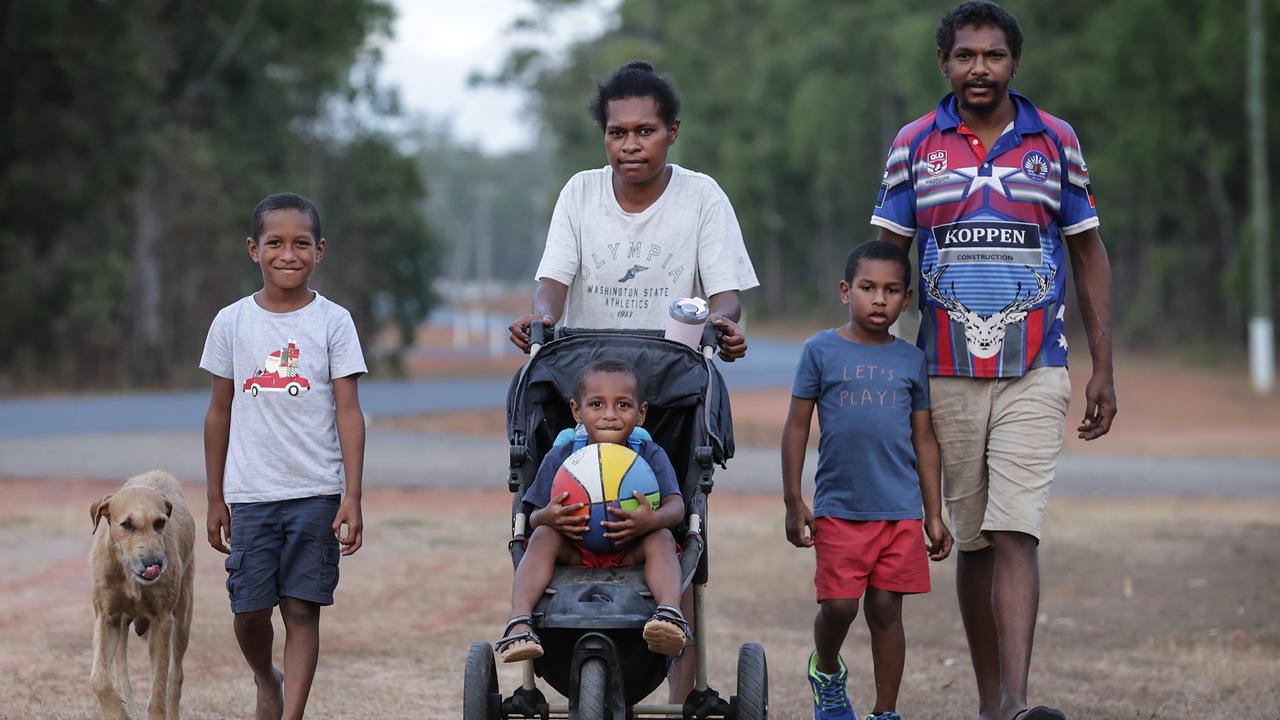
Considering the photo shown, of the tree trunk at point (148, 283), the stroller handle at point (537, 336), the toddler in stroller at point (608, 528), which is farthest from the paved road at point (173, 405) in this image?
the toddler in stroller at point (608, 528)

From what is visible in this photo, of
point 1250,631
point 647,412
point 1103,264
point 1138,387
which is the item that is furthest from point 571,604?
point 1138,387

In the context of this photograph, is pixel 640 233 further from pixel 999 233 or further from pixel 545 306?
pixel 999 233

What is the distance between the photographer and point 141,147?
30.5 metres

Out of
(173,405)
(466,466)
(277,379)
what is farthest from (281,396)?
(173,405)

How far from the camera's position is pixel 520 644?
178 inches

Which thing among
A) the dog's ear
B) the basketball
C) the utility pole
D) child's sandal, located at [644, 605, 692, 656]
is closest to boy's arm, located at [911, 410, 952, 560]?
the basketball

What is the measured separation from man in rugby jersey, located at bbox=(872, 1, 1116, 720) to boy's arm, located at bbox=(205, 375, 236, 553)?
235cm

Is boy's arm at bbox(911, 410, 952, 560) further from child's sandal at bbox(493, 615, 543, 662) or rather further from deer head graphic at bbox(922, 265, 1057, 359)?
child's sandal at bbox(493, 615, 543, 662)

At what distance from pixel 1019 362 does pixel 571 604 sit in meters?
1.82

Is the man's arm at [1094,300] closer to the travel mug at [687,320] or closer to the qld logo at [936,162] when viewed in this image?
the qld logo at [936,162]

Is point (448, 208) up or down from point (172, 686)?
up

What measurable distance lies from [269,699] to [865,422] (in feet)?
7.19

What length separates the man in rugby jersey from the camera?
553cm

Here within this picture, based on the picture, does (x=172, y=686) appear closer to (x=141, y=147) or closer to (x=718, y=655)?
(x=718, y=655)
